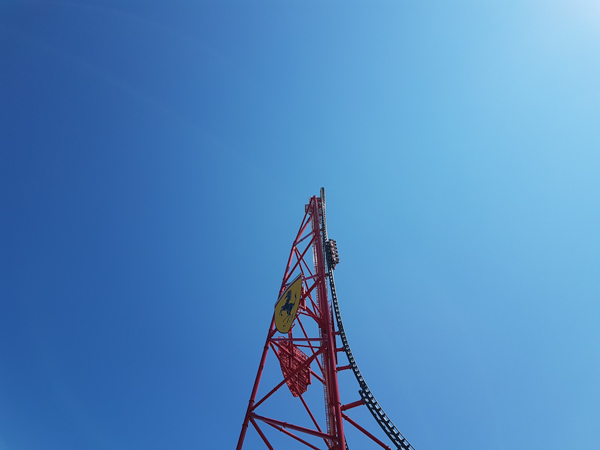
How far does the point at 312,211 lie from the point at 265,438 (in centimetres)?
1180

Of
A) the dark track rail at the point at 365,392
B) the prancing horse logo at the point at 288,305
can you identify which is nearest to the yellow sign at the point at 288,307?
the prancing horse logo at the point at 288,305

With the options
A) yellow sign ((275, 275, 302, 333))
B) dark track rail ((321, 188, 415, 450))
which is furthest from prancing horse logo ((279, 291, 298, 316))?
dark track rail ((321, 188, 415, 450))

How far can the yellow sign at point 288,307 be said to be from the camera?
14.0 m

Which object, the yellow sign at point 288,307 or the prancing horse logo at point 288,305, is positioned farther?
the prancing horse logo at point 288,305

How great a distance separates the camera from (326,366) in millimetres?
12727

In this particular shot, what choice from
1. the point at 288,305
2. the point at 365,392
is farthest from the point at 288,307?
the point at 365,392

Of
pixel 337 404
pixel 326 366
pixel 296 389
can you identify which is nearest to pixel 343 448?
pixel 337 404

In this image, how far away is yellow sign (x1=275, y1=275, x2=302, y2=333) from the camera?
14008 millimetres

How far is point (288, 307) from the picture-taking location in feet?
48.2

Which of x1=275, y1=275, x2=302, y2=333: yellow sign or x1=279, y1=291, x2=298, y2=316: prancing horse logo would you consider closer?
x1=275, y1=275, x2=302, y2=333: yellow sign

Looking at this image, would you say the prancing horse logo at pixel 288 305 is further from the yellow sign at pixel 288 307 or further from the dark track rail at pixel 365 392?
the dark track rail at pixel 365 392

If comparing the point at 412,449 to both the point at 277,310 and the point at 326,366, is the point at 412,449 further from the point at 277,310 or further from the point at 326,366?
the point at 277,310

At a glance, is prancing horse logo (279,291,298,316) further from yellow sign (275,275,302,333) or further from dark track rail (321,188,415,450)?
dark track rail (321,188,415,450)

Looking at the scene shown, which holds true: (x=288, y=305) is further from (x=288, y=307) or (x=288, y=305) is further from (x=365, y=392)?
(x=365, y=392)
